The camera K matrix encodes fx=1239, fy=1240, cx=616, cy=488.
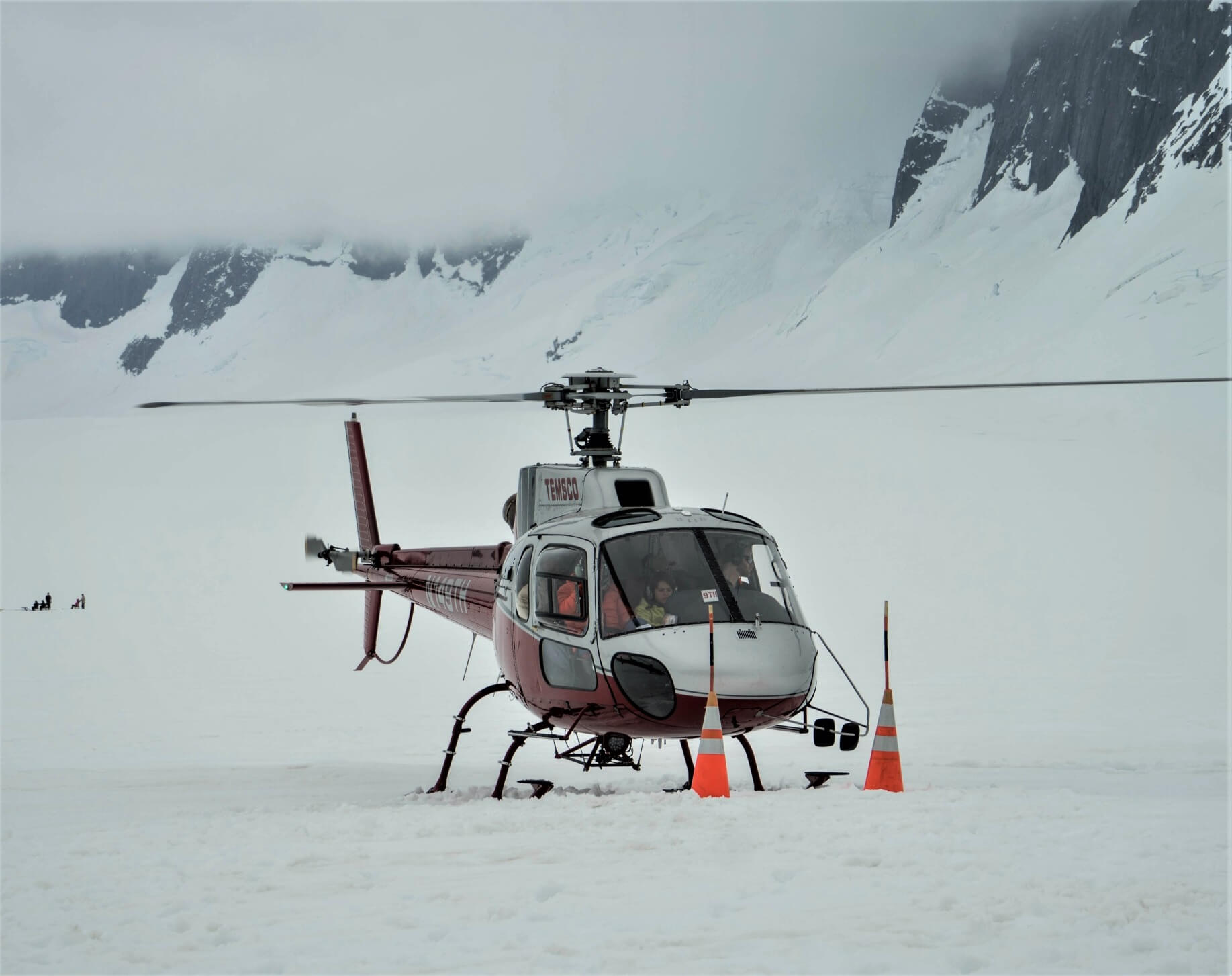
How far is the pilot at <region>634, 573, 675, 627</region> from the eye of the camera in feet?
24.5

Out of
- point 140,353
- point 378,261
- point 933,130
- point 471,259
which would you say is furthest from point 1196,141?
point 140,353

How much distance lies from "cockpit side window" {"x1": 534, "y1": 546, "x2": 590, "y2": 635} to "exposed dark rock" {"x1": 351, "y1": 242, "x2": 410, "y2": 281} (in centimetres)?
17532

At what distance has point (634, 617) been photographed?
7.45 metres

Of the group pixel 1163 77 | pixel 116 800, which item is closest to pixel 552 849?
pixel 116 800

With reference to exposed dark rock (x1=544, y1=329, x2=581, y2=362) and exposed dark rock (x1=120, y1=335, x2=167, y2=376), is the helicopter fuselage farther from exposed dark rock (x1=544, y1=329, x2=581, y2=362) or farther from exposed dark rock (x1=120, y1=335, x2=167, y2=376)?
exposed dark rock (x1=120, y1=335, x2=167, y2=376)

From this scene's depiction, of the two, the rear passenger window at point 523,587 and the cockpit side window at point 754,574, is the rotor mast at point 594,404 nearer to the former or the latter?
the rear passenger window at point 523,587

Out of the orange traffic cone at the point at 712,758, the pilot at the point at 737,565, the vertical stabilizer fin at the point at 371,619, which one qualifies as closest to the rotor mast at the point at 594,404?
the pilot at the point at 737,565

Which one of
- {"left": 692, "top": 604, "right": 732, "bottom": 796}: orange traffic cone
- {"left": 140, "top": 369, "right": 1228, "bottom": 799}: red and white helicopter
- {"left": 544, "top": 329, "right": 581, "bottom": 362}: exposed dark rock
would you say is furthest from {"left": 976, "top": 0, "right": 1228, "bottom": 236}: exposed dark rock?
{"left": 692, "top": 604, "right": 732, "bottom": 796}: orange traffic cone

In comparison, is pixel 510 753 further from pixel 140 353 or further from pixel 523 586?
pixel 140 353

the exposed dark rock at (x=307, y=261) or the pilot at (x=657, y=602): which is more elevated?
the exposed dark rock at (x=307, y=261)

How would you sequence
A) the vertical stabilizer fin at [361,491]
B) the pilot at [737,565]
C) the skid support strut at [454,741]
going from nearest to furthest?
the pilot at [737,565] < the skid support strut at [454,741] < the vertical stabilizer fin at [361,491]

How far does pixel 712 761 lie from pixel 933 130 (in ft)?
420

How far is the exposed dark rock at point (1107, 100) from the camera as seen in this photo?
8712cm

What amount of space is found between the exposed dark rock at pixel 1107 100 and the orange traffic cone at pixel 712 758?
79.7 m
